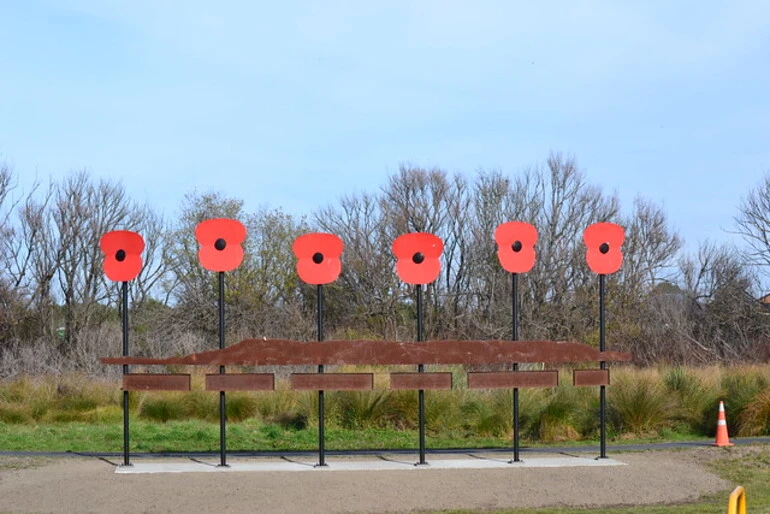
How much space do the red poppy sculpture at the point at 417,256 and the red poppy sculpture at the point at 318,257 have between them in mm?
785

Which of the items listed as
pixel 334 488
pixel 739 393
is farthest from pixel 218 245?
pixel 739 393

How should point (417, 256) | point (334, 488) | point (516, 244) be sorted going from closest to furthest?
point (334, 488)
point (417, 256)
point (516, 244)

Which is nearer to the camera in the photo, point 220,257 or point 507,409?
point 220,257

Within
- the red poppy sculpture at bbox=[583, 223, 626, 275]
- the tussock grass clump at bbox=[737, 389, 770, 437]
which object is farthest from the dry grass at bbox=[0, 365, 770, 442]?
the red poppy sculpture at bbox=[583, 223, 626, 275]

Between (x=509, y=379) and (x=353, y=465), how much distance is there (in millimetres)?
2233

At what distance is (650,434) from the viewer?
1578cm

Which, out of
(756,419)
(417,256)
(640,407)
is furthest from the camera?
(640,407)

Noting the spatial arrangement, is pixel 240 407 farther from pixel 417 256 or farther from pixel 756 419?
pixel 756 419

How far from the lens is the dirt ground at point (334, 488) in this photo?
9883 mm

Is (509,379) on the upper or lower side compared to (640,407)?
upper

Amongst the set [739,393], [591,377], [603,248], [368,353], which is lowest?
[739,393]

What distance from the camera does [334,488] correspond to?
10453 mm

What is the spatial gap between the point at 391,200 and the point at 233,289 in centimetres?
611

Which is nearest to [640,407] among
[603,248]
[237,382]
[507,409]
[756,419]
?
[756,419]
